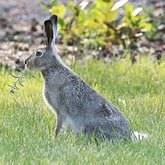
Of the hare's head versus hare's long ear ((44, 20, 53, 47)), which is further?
the hare's head

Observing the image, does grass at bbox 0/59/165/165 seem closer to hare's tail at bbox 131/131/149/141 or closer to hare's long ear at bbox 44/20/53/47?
hare's tail at bbox 131/131/149/141

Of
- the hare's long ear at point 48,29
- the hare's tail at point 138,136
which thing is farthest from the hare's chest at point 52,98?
the hare's tail at point 138,136

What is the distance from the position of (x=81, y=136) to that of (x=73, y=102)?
1.07ft

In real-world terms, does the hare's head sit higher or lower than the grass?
higher

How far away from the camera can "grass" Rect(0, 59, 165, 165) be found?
5.73m

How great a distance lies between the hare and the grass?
0.13m

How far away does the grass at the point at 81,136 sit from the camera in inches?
226

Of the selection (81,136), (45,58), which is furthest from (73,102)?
(45,58)

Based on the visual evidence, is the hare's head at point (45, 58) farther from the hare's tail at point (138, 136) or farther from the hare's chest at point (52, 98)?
the hare's tail at point (138, 136)

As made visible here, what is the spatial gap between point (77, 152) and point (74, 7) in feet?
14.5

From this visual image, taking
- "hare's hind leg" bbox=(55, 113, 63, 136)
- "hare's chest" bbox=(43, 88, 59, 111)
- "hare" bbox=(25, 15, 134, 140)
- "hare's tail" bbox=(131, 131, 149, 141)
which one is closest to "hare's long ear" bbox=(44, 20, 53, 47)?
"hare" bbox=(25, 15, 134, 140)

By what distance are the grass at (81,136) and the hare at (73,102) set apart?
13 cm

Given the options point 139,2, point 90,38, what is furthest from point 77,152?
point 139,2

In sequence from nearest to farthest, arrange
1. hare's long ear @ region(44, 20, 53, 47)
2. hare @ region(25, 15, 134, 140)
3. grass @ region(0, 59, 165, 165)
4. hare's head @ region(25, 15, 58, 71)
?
grass @ region(0, 59, 165, 165), hare @ region(25, 15, 134, 140), hare's long ear @ region(44, 20, 53, 47), hare's head @ region(25, 15, 58, 71)
